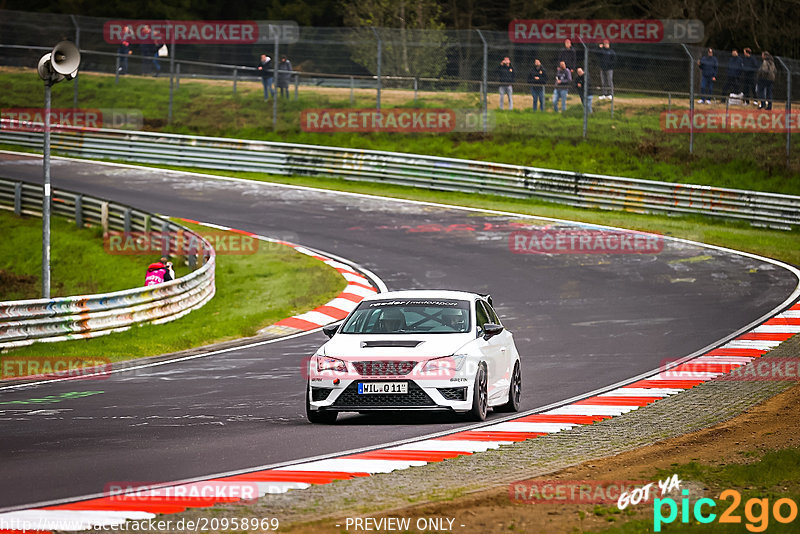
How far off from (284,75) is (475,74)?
7.09m

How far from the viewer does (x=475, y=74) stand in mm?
35969

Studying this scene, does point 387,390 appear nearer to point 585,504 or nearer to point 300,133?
point 585,504

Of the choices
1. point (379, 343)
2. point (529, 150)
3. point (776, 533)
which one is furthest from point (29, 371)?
point (529, 150)

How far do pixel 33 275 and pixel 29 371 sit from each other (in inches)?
468

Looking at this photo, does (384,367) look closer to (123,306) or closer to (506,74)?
(123,306)

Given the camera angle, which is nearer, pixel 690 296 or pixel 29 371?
pixel 29 371

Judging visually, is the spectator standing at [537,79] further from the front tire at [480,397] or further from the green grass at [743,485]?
the green grass at [743,485]

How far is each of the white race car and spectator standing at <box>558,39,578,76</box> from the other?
22.9m

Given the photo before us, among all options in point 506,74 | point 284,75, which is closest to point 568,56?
point 506,74

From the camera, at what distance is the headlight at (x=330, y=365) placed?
460 inches

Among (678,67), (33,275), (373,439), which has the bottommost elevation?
(33,275)

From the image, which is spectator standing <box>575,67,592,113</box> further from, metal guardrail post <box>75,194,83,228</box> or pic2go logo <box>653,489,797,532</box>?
pic2go logo <box>653,489,797,532</box>

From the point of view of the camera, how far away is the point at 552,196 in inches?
1319

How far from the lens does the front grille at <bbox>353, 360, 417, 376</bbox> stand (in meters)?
A: 11.6
